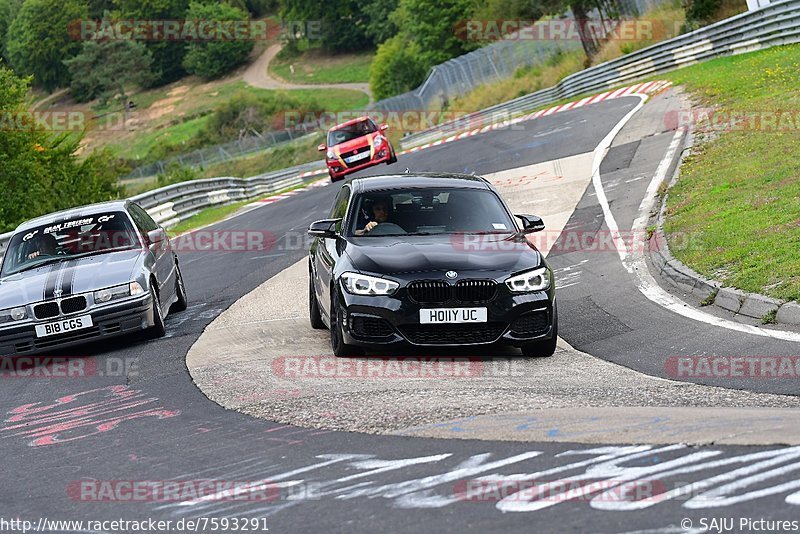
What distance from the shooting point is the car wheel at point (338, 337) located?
387 inches

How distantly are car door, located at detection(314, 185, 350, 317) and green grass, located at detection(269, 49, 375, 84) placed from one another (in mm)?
122514

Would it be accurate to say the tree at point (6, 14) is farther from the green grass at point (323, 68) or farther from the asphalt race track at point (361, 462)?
the asphalt race track at point (361, 462)

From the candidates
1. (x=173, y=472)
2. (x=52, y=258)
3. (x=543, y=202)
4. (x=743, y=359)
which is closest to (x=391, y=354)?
(x=743, y=359)

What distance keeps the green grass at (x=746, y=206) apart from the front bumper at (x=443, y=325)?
7.40 feet

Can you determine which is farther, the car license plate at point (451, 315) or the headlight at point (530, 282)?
the headlight at point (530, 282)

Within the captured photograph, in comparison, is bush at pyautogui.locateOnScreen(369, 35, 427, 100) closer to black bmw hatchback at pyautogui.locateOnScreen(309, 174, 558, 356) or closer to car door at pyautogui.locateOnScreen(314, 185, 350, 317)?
car door at pyautogui.locateOnScreen(314, 185, 350, 317)

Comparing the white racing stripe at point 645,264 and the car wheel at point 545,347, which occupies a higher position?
the car wheel at point 545,347

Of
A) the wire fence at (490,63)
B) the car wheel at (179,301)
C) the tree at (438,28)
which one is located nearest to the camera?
the car wheel at (179,301)

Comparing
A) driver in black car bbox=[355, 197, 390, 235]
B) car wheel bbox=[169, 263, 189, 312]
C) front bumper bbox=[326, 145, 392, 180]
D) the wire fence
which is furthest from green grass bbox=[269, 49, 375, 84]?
driver in black car bbox=[355, 197, 390, 235]

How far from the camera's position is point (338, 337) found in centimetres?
991

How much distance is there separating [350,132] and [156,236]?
22973 mm

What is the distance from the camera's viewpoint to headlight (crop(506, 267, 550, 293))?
973cm

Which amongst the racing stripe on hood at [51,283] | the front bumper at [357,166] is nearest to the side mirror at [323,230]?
the racing stripe on hood at [51,283]

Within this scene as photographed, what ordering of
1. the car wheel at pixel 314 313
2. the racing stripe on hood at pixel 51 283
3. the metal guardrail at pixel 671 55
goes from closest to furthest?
the racing stripe on hood at pixel 51 283 → the car wheel at pixel 314 313 → the metal guardrail at pixel 671 55
